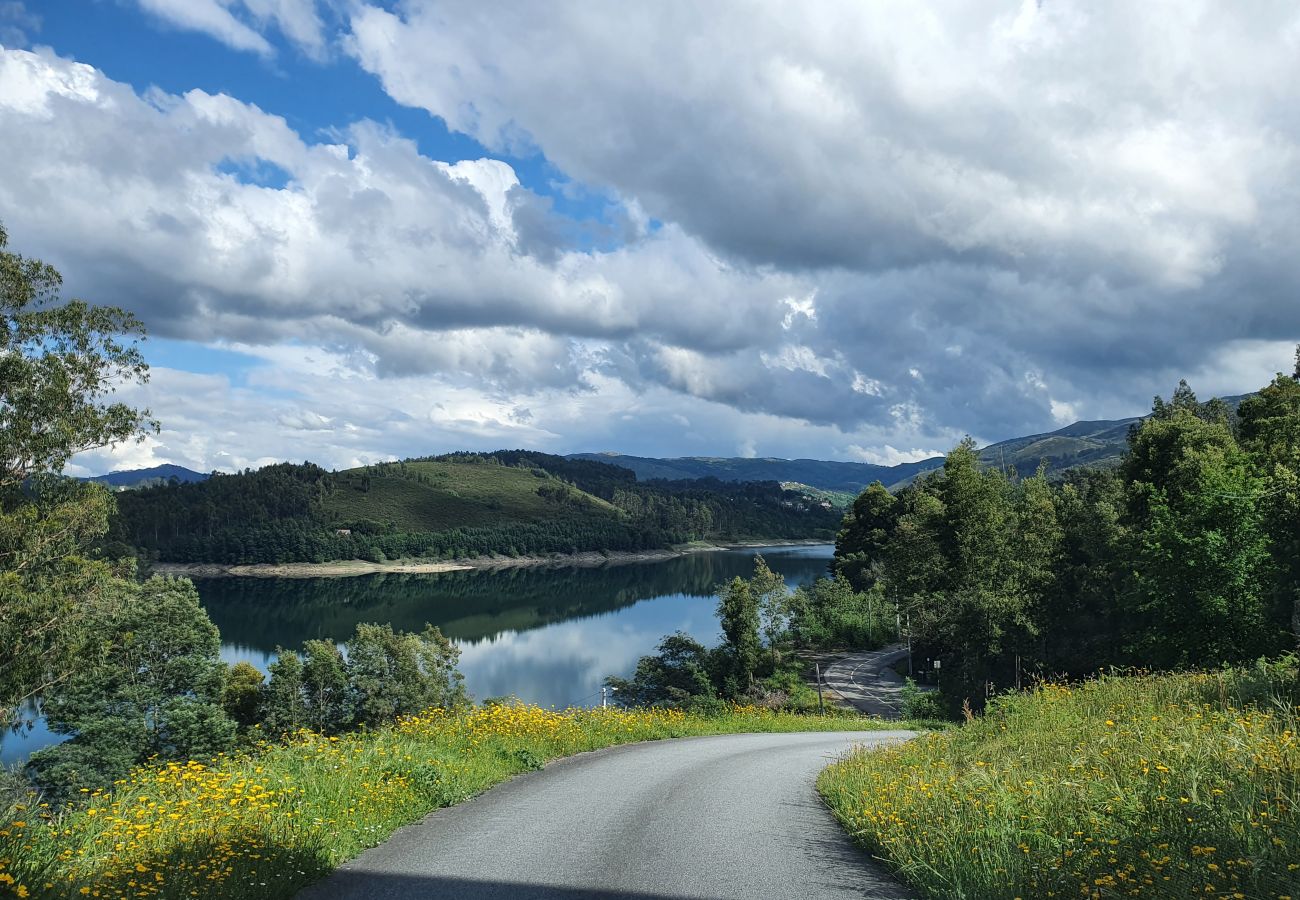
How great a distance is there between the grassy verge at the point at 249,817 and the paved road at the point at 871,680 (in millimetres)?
34425

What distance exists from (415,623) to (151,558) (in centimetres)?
10449

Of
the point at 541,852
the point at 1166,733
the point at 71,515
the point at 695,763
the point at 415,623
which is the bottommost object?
the point at 415,623

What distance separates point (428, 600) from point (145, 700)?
11009cm

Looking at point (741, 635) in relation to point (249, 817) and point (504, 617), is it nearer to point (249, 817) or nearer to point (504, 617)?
point (249, 817)

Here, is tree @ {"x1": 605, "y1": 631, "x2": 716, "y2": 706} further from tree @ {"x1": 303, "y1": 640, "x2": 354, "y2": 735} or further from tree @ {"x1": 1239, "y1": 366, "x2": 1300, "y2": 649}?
tree @ {"x1": 1239, "y1": 366, "x2": 1300, "y2": 649}

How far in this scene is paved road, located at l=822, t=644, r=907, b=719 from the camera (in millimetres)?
46125

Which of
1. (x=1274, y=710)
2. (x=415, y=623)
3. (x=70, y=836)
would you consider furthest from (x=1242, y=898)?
(x=415, y=623)

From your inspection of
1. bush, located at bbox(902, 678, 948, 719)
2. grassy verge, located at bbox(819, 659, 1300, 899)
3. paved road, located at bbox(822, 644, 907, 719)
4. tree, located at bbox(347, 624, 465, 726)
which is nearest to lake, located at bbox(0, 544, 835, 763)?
tree, located at bbox(347, 624, 465, 726)

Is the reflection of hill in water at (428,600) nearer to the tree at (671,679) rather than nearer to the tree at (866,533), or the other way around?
the tree at (866,533)

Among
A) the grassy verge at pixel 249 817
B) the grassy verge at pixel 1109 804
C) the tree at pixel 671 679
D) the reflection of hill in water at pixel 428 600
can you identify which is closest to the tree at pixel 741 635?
the tree at pixel 671 679

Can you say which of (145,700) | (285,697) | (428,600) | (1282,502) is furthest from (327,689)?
(428,600)

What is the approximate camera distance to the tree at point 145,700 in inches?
1325

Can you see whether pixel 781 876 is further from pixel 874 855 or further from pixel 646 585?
pixel 646 585

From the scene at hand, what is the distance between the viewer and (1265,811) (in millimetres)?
5742
